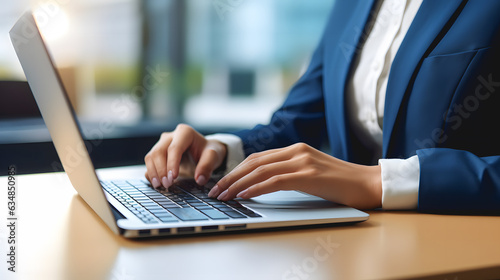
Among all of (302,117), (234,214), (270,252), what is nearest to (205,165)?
(234,214)

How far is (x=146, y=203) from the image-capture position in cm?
75

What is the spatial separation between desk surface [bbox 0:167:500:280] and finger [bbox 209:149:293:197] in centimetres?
16

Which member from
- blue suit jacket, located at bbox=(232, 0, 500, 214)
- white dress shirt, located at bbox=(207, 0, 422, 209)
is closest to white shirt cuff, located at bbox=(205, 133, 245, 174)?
white dress shirt, located at bbox=(207, 0, 422, 209)

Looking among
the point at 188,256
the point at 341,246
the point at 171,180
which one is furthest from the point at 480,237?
the point at 171,180

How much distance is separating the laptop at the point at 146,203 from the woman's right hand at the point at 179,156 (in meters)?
0.09

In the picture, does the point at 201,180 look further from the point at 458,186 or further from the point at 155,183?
the point at 458,186

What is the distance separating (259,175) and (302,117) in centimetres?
67

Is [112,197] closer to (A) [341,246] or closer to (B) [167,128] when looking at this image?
(A) [341,246]

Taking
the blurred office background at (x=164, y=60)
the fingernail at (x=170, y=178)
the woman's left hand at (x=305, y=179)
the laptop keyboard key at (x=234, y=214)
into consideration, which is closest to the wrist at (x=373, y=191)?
the woman's left hand at (x=305, y=179)

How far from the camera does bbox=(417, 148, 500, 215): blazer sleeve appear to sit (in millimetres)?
789

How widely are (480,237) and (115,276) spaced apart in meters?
0.46

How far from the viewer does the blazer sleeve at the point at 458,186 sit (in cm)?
79

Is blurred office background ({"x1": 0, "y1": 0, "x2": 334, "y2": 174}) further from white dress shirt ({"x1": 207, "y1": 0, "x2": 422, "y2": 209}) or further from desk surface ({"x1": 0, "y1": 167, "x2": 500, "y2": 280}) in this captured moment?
desk surface ({"x1": 0, "y1": 167, "x2": 500, "y2": 280})

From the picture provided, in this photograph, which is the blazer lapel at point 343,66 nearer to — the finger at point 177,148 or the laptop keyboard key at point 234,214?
the finger at point 177,148
